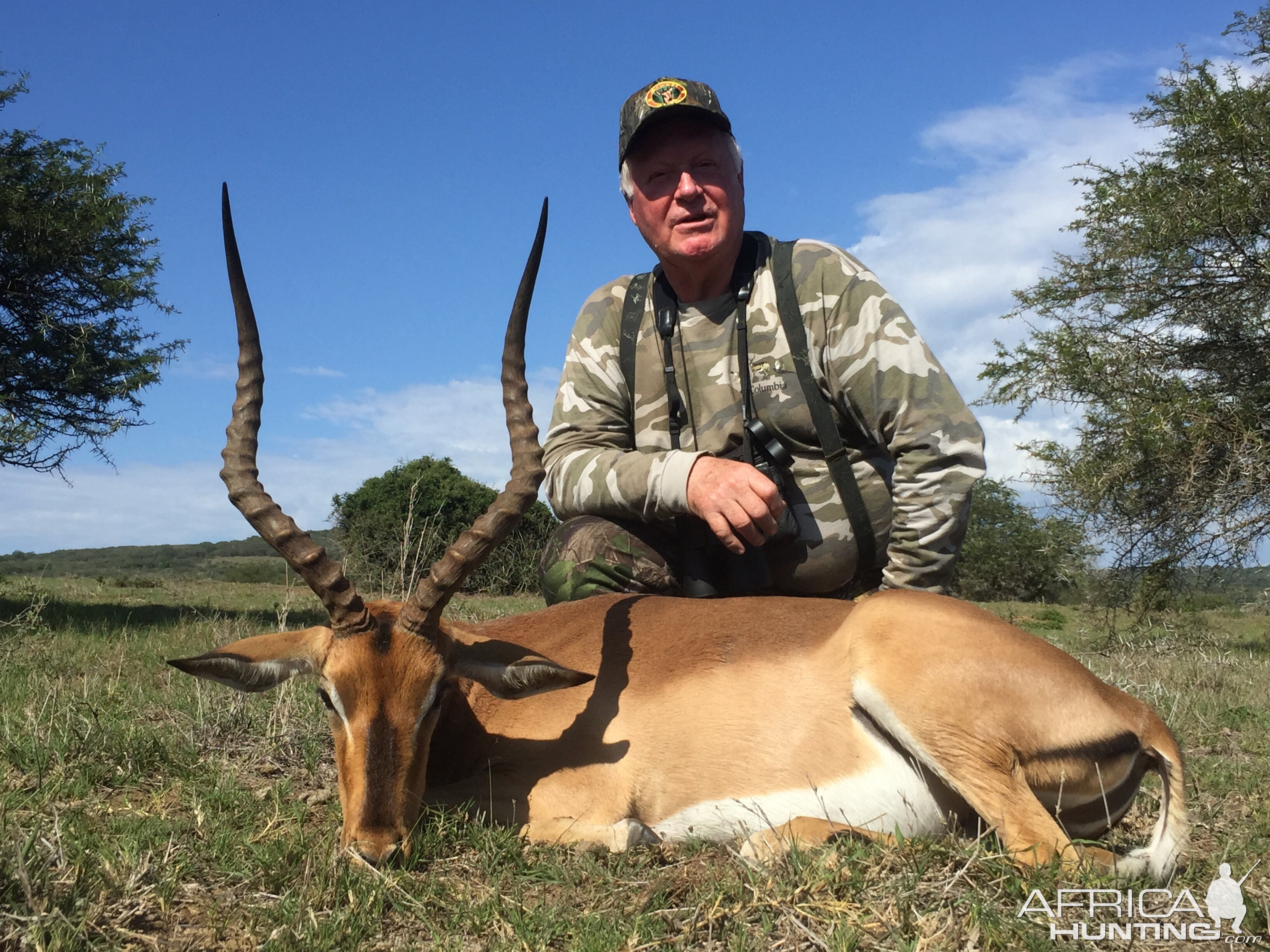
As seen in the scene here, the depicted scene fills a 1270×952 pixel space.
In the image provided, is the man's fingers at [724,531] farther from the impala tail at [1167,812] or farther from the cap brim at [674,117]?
the cap brim at [674,117]

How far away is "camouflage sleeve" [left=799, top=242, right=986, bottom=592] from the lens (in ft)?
14.0

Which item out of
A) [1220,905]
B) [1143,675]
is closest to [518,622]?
[1220,905]

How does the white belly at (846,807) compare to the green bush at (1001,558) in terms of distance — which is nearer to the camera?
the white belly at (846,807)

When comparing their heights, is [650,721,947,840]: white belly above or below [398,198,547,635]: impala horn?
below

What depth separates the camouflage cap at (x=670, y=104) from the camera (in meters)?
4.98

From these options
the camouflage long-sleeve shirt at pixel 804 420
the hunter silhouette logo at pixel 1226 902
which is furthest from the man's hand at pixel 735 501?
the hunter silhouette logo at pixel 1226 902

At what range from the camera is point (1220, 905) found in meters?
2.70

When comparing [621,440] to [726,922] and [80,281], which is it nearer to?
[726,922]

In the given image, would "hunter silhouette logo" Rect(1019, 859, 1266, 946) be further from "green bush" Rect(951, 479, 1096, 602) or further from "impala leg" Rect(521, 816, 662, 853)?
"green bush" Rect(951, 479, 1096, 602)

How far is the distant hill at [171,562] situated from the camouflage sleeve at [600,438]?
1.33 meters

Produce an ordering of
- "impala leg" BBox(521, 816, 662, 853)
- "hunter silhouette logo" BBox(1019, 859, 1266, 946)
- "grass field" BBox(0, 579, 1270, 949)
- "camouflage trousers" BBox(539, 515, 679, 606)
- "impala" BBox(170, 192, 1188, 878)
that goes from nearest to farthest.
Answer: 1. "grass field" BBox(0, 579, 1270, 949)
2. "hunter silhouette logo" BBox(1019, 859, 1266, 946)
3. "impala" BBox(170, 192, 1188, 878)
4. "impala leg" BBox(521, 816, 662, 853)
5. "camouflage trousers" BBox(539, 515, 679, 606)

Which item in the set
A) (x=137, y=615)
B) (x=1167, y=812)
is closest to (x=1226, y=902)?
(x=1167, y=812)

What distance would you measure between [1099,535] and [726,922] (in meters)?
15.0

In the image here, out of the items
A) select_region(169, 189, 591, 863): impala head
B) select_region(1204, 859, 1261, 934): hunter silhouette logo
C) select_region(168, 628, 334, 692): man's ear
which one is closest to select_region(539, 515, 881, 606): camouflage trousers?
select_region(169, 189, 591, 863): impala head
